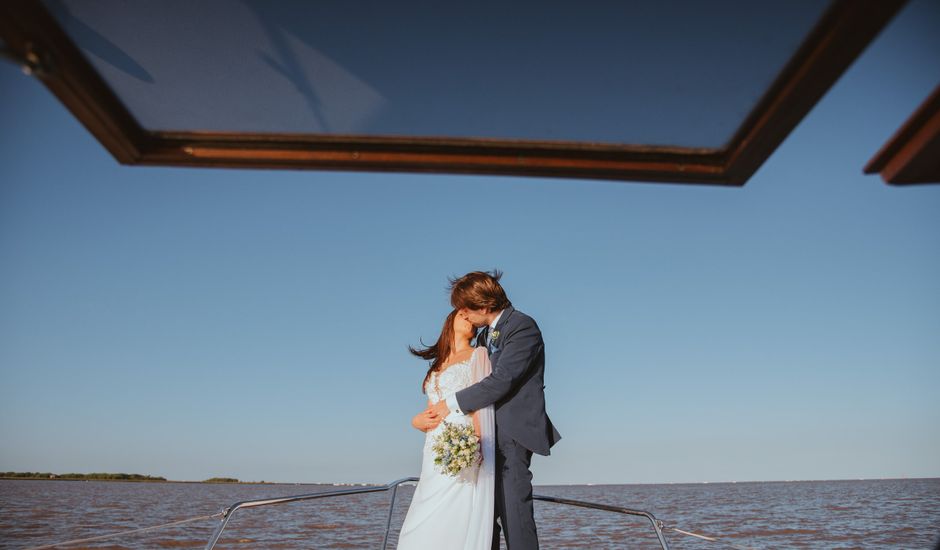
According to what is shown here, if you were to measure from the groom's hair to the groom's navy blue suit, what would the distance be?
0.21 metres

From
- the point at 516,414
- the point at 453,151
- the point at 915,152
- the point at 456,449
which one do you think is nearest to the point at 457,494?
the point at 456,449

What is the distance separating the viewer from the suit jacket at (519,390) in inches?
137

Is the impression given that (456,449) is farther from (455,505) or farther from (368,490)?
(368,490)

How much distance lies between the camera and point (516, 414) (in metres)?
3.53

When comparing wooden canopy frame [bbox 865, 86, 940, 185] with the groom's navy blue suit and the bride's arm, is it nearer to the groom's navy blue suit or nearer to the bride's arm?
the groom's navy blue suit

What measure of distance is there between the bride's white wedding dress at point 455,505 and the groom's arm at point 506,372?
10 cm

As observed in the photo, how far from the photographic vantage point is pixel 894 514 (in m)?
25.5

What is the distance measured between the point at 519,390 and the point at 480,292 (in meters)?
0.54

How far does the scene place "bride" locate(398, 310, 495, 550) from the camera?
11.4 ft

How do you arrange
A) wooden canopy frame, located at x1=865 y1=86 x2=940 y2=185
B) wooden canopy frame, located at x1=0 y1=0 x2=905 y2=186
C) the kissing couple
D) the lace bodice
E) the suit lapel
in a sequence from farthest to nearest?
the lace bodice → the suit lapel → the kissing couple → wooden canopy frame, located at x1=0 y1=0 x2=905 y2=186 → wooden canopy frame, located at x1=865 y1=86 x2=940 y2=185

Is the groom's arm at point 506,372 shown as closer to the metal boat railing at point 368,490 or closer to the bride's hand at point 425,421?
the bride's hand at point 425,421

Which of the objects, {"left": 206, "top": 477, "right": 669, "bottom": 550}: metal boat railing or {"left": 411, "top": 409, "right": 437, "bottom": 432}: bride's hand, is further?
{"left": 411, "top": 409, "right": 437, "bottom": 432}: bride's hand

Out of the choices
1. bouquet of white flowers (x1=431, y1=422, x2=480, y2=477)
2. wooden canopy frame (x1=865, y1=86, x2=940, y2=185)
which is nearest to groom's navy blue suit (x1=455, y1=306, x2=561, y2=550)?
bouquet of white flowers (x1=431, y1=422, x2=480, y2=477)

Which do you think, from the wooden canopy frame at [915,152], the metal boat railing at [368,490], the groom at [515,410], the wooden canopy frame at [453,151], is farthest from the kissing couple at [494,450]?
the wooden canopy frame at [915,152]
